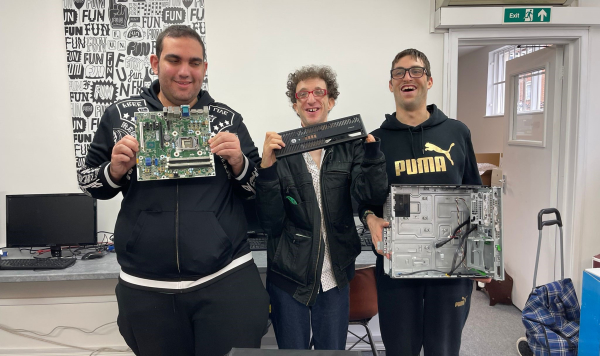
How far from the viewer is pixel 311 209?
1.58 meters

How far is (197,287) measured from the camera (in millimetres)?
1391

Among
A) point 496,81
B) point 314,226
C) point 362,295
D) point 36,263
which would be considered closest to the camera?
point 314,226

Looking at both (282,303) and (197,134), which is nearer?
(197,134)

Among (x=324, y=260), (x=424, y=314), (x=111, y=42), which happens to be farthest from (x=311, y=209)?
(x=111, y=42)

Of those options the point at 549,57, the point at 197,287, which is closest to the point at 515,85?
the point at 549,57

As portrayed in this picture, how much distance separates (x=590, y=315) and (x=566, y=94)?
2.61m

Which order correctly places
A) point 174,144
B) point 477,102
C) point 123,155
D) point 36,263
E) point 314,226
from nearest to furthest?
point 123,155, point 174,144, point 314,226, point 36,263, point 477,102

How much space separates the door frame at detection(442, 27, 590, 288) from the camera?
9.39ft

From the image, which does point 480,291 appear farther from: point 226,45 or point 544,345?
point 226,45

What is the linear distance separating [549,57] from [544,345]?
7.39 ft

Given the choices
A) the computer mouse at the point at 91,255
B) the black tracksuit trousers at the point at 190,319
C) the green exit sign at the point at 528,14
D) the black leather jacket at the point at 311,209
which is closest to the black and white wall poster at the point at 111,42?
the computer mouse at the point at 91,255

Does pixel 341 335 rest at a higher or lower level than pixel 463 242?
lower

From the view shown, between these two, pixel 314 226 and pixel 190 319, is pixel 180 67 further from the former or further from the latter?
pixel 190 319

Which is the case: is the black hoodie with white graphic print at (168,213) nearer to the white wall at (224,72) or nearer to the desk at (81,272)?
the desk at (81,272)
